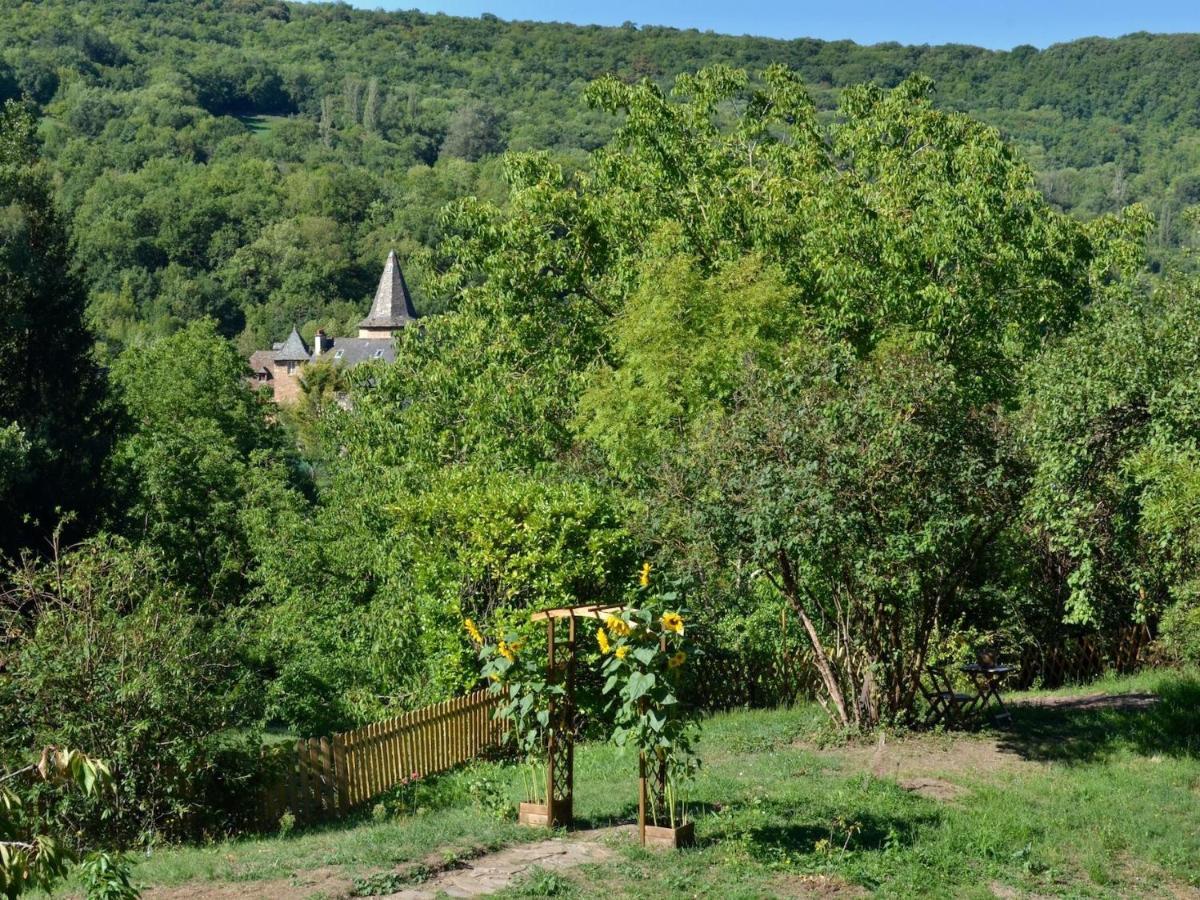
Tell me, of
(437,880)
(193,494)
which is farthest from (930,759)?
(193,494)

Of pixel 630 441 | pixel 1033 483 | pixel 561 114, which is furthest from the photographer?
pixel 561 114

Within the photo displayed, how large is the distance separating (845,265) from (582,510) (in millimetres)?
7295

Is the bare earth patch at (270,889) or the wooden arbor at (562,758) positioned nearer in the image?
the bare earth patch at (270,889)

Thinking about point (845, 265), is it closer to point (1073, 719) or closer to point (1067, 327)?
point (1067, 327)

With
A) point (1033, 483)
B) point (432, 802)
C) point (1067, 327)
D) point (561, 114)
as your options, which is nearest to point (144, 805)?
point (432, 802)

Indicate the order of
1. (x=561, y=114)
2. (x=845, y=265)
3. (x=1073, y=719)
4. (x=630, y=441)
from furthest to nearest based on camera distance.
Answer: (x=561, y=114) < (x=845, y=265) < (x=630, y=441) < (x=1073, y=719)

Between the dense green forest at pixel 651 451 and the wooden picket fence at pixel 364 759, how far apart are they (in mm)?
392

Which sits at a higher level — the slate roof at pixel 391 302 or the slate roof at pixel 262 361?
the slate roof at pixel 391 302

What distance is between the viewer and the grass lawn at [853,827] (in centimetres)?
891

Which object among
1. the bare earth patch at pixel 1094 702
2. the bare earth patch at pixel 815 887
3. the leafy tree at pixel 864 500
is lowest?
the bare earth patch at pixel 815 887

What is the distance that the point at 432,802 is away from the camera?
13438 millimetres

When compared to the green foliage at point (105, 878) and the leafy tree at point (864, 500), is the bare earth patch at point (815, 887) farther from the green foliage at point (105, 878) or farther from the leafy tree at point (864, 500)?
the green foliage at point (105, 878)

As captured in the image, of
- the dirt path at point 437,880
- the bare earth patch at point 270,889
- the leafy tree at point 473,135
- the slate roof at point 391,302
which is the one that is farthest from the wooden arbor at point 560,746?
the leafy tree at point 473,135

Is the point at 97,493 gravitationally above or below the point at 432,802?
above
